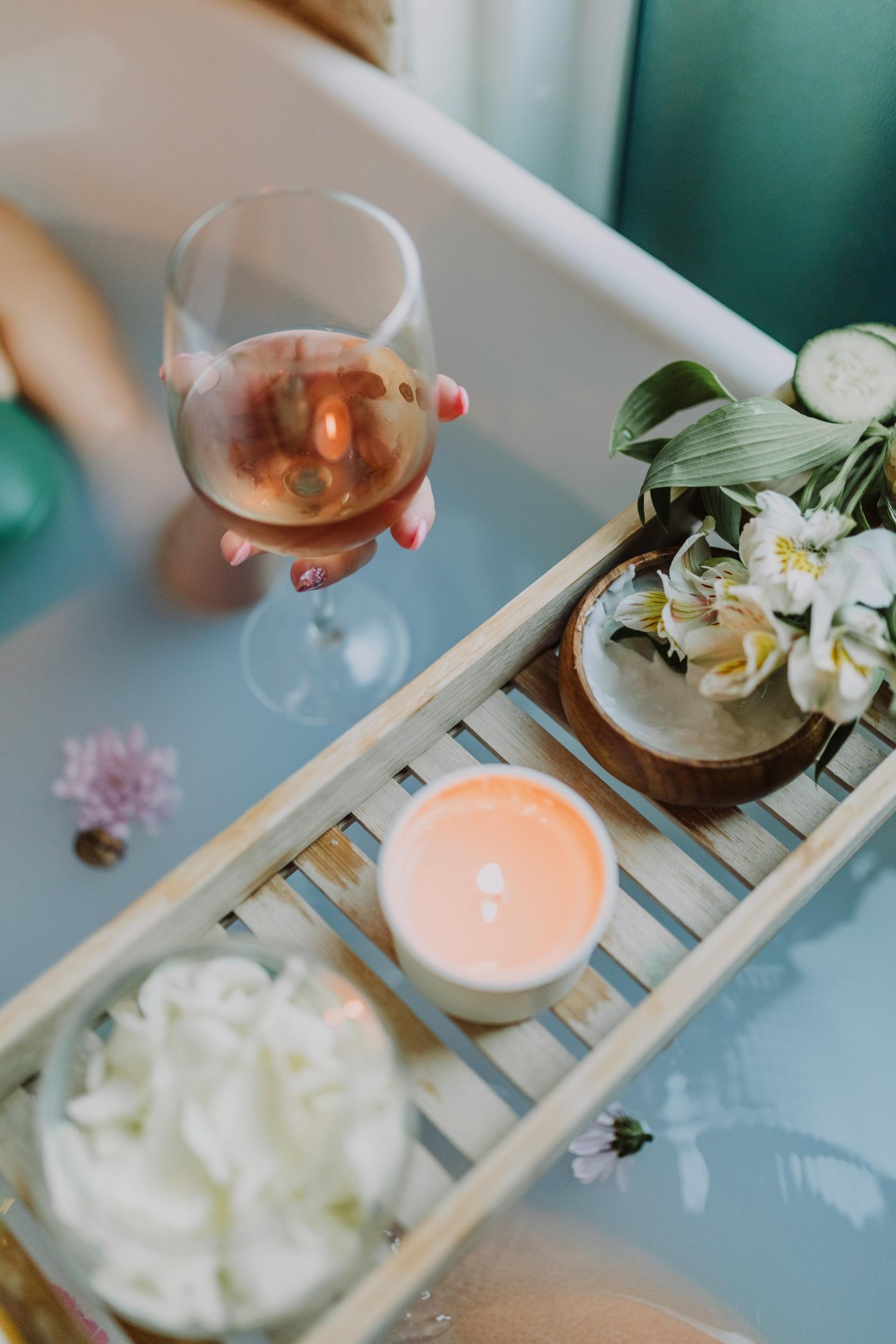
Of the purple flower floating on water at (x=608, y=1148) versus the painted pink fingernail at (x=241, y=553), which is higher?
the painted pink fingernail at (x=241, y=553)

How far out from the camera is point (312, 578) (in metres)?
0.77

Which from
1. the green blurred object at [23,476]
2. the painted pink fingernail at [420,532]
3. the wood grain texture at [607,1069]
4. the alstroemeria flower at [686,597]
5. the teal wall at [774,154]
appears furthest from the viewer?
the green blurred object at [23,476]

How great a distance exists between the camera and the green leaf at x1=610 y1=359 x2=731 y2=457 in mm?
575

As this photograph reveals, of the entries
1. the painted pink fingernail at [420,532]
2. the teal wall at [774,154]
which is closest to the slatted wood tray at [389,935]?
the painted pink fingernail at [420,532]

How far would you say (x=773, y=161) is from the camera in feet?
3.16

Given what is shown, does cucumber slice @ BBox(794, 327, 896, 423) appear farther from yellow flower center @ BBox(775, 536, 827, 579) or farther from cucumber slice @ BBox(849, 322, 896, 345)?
yellow flower center @ BBox(775, 536, 827, 579)

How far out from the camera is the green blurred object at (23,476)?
0.97 metres

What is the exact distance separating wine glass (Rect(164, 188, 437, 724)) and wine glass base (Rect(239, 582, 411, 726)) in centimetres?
42

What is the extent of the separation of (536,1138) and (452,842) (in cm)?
13

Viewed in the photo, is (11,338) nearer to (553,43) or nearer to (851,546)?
(553,43)

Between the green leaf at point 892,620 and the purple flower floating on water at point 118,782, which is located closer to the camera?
the green leaf at point 892,620

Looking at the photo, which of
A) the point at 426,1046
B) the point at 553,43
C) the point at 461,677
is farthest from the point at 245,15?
the point at 426,1046

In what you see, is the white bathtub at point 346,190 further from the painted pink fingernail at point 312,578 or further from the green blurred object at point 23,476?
the painted pink fingernail at point 312,578

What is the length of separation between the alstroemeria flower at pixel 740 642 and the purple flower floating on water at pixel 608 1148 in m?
0.35
